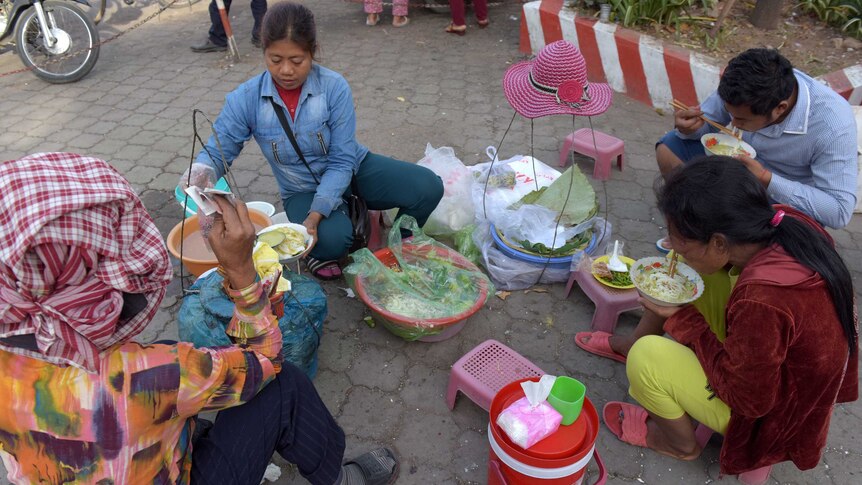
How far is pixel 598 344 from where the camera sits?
2.62 meters

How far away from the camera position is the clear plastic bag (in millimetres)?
2510

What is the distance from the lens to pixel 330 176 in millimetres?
2734

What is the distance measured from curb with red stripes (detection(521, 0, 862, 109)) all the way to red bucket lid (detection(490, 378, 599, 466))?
10.8 ft

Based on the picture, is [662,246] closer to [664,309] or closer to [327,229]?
[664,309]

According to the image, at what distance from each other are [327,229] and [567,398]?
1.36 metres

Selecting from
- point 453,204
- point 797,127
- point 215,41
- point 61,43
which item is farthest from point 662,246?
point 61,43

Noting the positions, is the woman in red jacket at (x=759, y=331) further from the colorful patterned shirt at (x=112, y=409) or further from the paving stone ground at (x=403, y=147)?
the colorful patterned shirt at (x=112, y=409)

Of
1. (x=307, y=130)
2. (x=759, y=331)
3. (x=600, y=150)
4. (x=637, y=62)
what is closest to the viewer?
(x=759, y=331)

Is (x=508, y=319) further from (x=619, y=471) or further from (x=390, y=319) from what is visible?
(x=619, y=471)

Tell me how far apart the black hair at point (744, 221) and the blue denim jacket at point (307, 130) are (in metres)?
1.55

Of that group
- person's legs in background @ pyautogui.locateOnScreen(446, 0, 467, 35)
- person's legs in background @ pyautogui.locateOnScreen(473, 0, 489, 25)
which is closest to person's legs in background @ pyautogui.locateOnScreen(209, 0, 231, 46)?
person's legs in background @ pyautogui.locateOnScreen(446, 0, 467, 35)

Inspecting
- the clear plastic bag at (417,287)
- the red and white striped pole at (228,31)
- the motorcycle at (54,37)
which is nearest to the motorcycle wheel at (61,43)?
the motorcycle at (54,37)

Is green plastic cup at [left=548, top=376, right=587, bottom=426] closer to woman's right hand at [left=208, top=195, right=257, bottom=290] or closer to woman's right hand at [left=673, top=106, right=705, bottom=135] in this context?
woman's right hand at [left=208, top=195, right=257, bottom=290]

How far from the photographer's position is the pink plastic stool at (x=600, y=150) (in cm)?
375
